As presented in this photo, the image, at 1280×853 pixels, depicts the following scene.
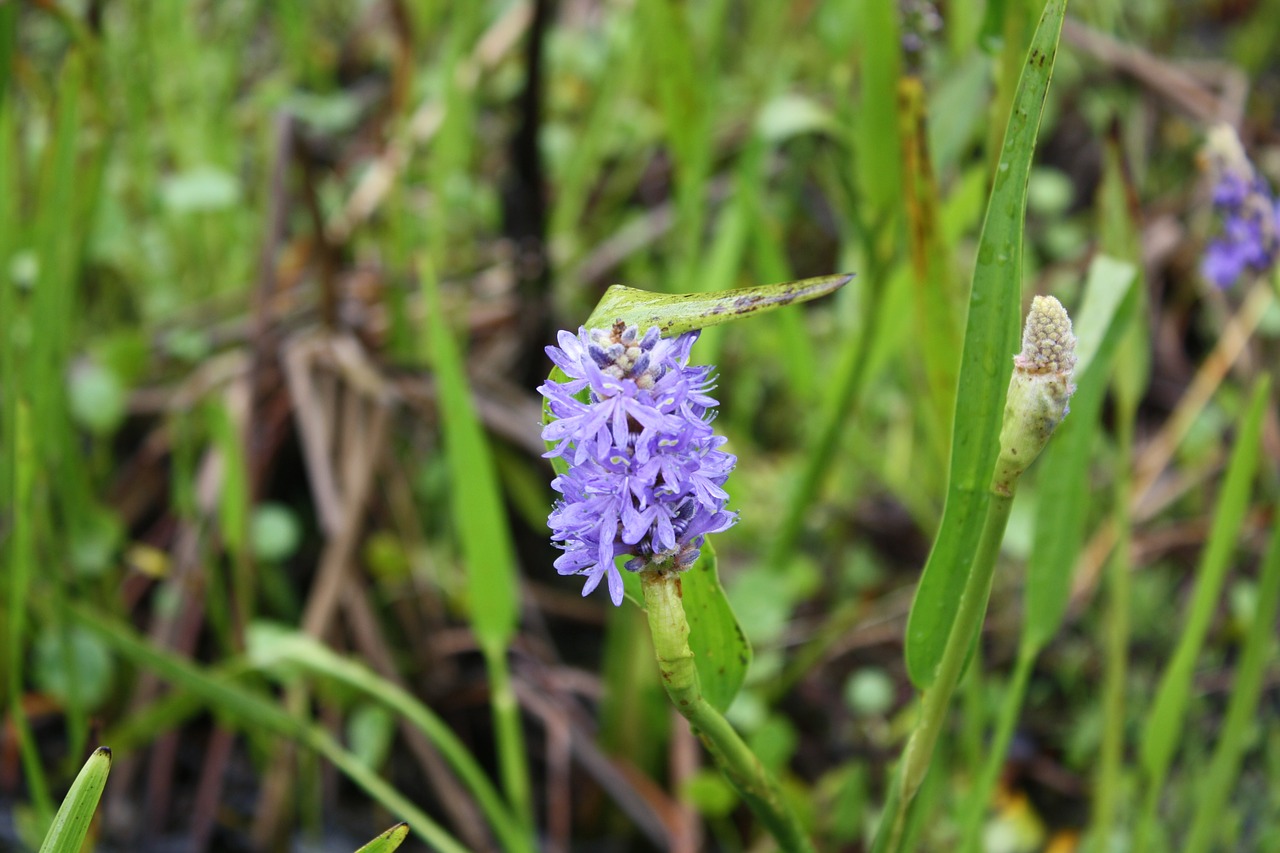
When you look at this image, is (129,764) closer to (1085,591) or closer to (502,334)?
(502,334)

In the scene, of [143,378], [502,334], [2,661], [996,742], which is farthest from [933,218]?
[143,378]

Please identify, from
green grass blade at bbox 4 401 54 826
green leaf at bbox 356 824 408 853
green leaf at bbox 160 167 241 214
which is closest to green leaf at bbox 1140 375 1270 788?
green leaf at bbox 356 824 408 853

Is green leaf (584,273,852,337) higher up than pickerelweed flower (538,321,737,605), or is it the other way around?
green leaf (584,273,852,337)

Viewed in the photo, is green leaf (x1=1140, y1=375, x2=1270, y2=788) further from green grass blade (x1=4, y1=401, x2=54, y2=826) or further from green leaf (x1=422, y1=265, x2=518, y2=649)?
green grass blade (x1=4, y1=401, x2=54, y2=826)

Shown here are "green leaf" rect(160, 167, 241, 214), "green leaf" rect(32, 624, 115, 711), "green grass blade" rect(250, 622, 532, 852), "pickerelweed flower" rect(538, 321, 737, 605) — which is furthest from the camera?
"green leaf" rect(160, 167, 241, 214)

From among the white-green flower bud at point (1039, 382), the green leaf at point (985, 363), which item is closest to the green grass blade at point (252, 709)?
the green leaf at point (985, 363)

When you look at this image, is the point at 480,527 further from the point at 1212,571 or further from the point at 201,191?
the point at 201,191
